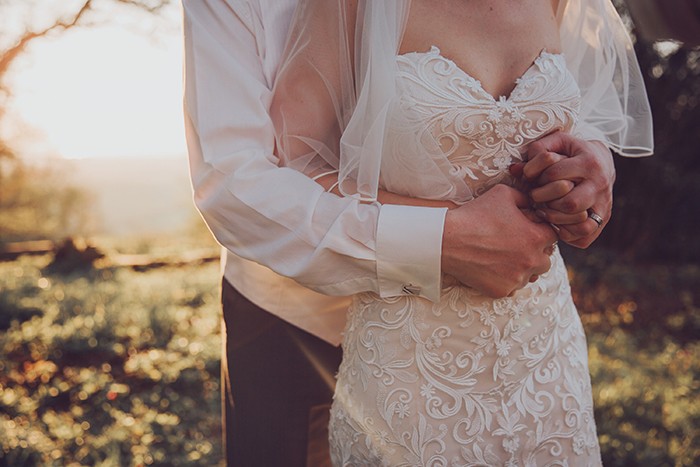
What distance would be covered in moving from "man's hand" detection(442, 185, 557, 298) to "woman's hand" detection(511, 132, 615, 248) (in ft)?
0.17

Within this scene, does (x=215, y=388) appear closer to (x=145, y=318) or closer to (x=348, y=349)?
(x=145, y=318)

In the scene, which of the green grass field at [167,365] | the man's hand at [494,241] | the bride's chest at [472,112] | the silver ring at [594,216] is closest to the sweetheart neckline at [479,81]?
the bride's chest at [472,112]

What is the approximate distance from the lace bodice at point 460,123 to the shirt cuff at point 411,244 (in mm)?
124

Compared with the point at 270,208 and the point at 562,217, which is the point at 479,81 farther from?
the point at 270,208

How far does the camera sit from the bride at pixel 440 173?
1492mm

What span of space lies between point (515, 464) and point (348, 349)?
0.50 metres

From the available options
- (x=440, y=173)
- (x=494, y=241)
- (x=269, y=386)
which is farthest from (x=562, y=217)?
(x=269, y=386)

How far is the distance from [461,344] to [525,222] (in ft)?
1.11

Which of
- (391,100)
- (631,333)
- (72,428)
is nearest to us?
(391,100)

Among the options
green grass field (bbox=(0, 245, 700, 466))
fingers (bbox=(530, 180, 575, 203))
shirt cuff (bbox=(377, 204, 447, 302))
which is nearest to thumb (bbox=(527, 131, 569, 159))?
fingers (bbox=(530, 180, 575, 203))

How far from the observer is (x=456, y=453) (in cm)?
150

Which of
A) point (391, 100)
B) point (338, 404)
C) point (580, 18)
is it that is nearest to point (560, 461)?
point (338, 404)

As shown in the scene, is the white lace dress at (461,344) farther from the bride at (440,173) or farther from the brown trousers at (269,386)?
the brown trousers at (269,386)

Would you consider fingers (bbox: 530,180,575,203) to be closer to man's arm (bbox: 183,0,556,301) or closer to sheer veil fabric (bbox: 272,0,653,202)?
man's arm (bbox: 183,0,556,301)
